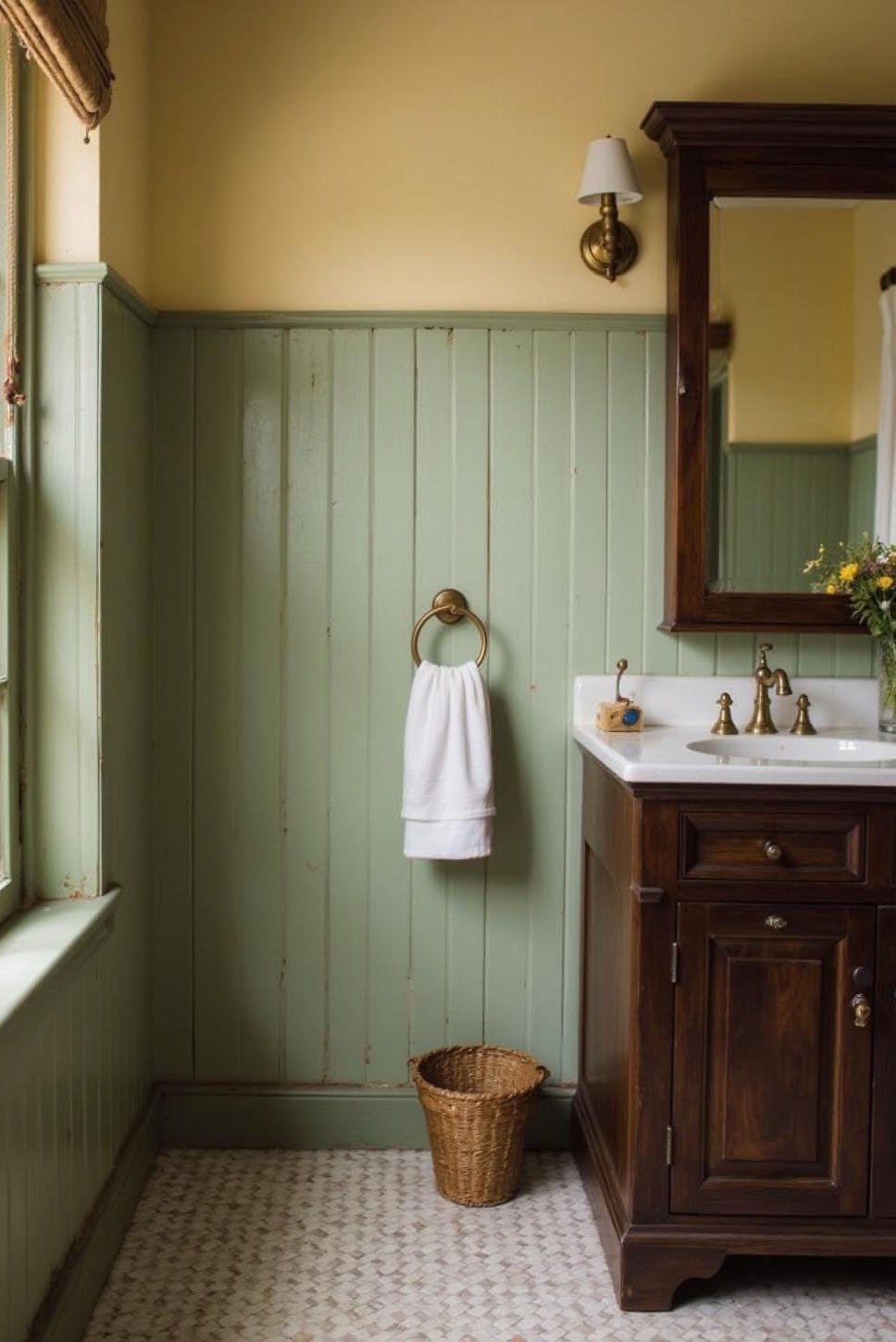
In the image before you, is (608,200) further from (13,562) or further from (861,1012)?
(861,1012)

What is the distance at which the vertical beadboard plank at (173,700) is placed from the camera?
262cm

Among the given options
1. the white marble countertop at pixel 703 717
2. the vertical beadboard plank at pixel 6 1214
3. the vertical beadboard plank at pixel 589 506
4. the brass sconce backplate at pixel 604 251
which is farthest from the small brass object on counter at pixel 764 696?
the vertical beadboard plank at pixel 6 1214

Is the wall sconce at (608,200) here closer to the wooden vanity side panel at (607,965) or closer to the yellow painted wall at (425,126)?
the yellow painted wall at (425,126)

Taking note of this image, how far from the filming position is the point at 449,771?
2.54m

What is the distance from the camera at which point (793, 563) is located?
8.41ft

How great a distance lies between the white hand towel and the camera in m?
2.53

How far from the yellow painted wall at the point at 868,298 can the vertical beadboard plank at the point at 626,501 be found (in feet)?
1.41

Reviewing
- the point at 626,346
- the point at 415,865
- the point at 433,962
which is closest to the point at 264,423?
the point at 626,346

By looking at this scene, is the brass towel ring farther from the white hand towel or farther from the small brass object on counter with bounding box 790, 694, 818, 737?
the small brass object on counter with bounding box 790, 694, 818, 737

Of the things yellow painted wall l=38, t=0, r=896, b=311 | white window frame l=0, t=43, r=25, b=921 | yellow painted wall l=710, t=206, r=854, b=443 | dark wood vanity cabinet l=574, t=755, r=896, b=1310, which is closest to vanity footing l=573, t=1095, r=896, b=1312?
dark wood vanity cabinet l=574, t=755, r=896, b=1310

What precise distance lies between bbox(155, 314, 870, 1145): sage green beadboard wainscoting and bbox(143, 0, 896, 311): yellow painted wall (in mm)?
115

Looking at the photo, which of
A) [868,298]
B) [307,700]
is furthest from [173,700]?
[868,298]

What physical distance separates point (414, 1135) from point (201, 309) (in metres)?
1.80

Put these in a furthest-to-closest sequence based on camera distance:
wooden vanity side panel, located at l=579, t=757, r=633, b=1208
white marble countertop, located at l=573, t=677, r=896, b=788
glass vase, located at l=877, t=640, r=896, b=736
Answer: glass vase, located at l=877, t=640, r=896, b=736 < white marble countertop, located at l=573, t=677, r=896, b=788 < wooden vanity side panel, located at l=579, t=757, r=633, b=1208
